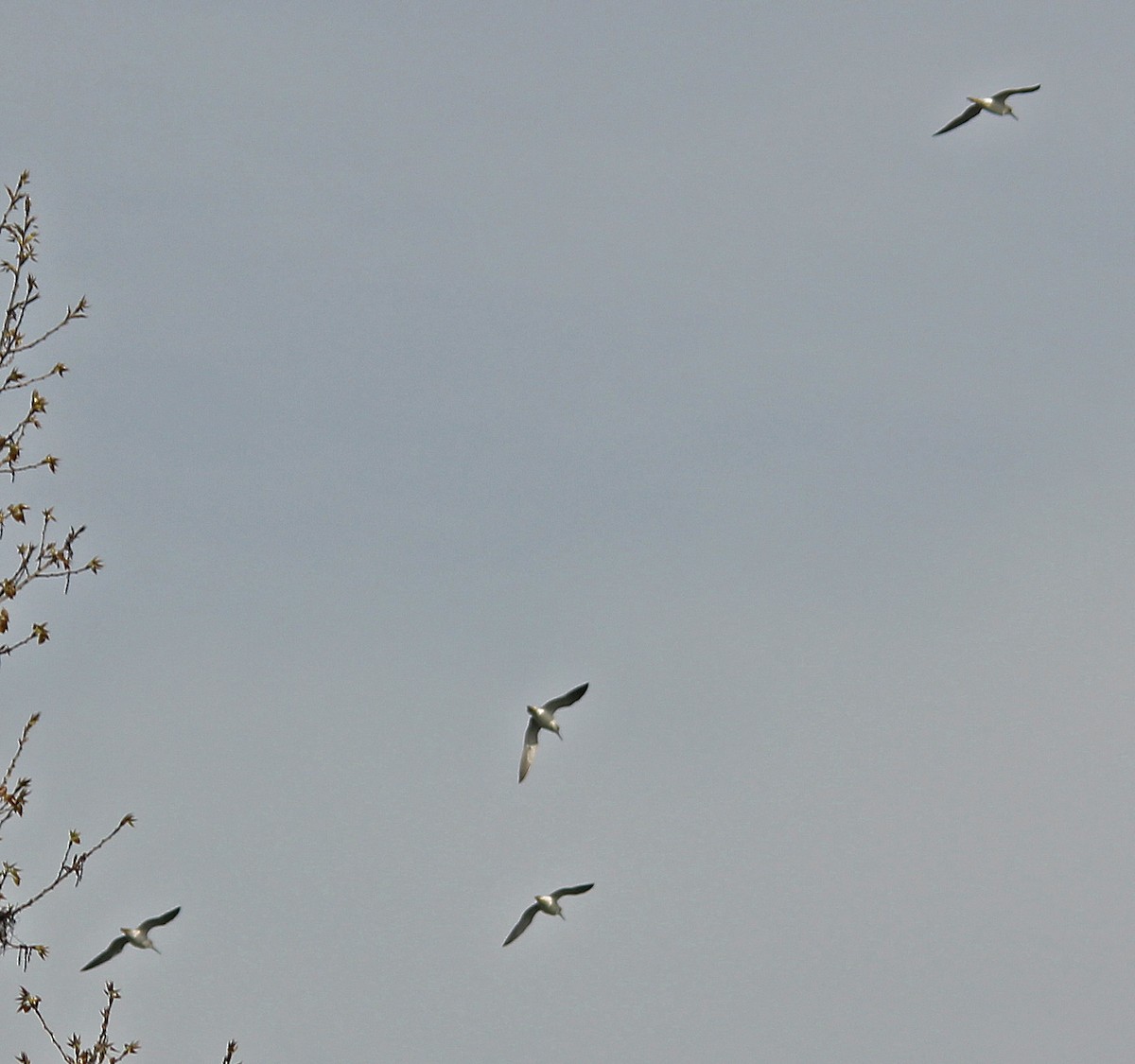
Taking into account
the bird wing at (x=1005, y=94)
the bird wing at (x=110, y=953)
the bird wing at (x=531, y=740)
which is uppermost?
the bird wing at (x=1005, y=94)

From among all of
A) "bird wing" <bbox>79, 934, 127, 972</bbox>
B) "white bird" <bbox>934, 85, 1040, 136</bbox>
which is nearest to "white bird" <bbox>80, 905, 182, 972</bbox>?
"bird wing" <bbox>79, 934, 127, 972</bbox>

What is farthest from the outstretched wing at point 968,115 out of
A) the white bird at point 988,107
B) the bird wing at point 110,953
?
the bird wing at point 110,953

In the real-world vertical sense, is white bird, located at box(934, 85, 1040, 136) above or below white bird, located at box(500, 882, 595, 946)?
above

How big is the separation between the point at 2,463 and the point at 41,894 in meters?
4.17

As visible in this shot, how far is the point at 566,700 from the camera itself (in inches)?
960

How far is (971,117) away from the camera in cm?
3053

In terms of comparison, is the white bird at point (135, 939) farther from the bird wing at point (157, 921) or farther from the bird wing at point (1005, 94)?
the bird wing at point (1005, 94)

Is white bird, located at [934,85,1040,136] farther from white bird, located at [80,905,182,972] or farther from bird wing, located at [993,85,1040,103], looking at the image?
white bird, located at [80,905,182,972]

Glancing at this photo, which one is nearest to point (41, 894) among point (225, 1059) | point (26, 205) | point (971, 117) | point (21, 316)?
point (225, 1059)

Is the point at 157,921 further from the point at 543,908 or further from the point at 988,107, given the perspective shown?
the point at 988,107

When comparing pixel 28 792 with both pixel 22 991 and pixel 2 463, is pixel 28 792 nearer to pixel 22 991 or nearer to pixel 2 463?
pixel 22 991

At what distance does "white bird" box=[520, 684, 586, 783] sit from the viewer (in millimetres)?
24312

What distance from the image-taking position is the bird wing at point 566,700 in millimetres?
24156

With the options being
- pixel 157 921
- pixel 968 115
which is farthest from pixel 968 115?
pixel 157 921
